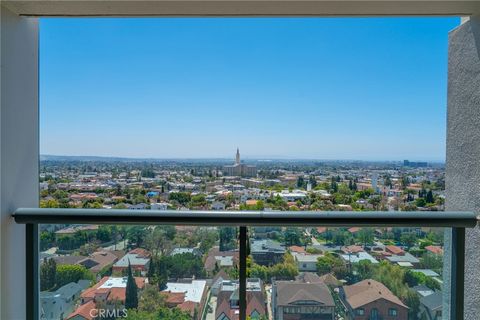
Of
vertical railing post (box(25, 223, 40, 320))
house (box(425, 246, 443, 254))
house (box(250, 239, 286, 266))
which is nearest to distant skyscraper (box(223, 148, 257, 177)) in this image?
house (box(250, 239, 286, 266))

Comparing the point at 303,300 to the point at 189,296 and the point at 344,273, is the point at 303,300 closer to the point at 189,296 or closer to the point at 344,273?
the point at 344,273

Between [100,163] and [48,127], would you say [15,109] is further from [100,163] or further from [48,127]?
[100,163]

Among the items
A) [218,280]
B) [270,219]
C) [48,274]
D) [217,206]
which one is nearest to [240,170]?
[217,206]

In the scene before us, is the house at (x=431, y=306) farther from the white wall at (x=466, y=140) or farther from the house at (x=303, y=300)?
the house at (x=303, y=300)

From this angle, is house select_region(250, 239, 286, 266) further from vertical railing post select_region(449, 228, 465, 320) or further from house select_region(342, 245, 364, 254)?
vertical railing post select_region(449, 228, 465, 320)

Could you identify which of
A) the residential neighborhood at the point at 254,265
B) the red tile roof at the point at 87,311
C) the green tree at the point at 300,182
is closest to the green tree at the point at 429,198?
the residential neighborhood at the point at 254,265

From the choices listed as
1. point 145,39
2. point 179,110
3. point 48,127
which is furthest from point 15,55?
point 179,110
